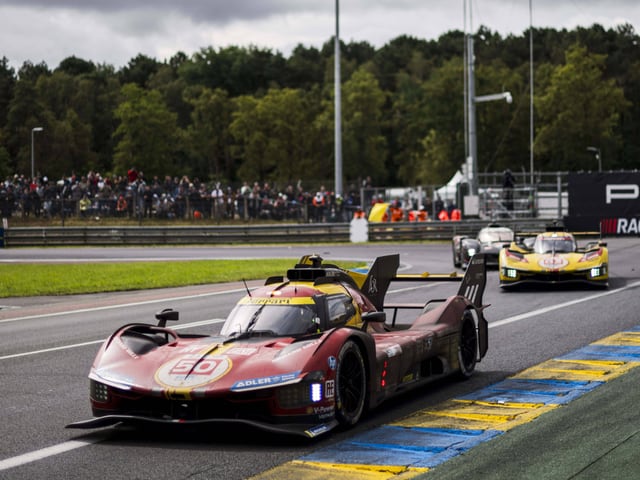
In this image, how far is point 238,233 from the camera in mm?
43156

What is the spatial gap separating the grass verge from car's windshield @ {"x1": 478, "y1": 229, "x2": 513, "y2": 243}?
12.6 feet

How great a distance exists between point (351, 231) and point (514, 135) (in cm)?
6637

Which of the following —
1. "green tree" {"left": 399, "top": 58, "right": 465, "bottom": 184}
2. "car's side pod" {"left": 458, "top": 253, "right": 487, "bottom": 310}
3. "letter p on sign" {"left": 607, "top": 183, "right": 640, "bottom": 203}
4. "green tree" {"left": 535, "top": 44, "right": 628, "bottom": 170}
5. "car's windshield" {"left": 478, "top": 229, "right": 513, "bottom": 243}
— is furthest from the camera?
"green tree" {"left": 399, "top": 58, "right": 465, "bottom": 184}

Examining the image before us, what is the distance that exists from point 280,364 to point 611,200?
35.6 metres

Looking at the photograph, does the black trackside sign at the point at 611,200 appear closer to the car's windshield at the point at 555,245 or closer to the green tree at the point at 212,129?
the car's windshield at the point at 555,245

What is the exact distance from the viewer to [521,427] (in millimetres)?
7984

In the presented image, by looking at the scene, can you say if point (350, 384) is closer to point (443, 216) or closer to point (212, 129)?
point (443, 216)

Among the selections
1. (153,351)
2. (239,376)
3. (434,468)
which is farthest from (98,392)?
(434,468)

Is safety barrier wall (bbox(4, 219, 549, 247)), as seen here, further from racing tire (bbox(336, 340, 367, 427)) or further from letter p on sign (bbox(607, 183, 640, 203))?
racing tire (bbox(336, 340, 367, 427))

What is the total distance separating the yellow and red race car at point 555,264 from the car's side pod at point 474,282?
8.70 metres

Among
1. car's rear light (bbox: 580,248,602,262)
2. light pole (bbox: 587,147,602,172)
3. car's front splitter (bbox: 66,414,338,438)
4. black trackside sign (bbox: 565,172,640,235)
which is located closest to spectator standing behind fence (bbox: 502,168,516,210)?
black trackside sign (bbox: 565,172,640,235)

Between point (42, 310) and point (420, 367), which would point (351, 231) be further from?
point (420, 367)

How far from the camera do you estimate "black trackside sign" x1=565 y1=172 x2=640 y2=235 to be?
4088 centimetres

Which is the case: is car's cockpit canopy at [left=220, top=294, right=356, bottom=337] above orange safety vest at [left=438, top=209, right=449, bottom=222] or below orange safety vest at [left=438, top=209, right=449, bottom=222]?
below
